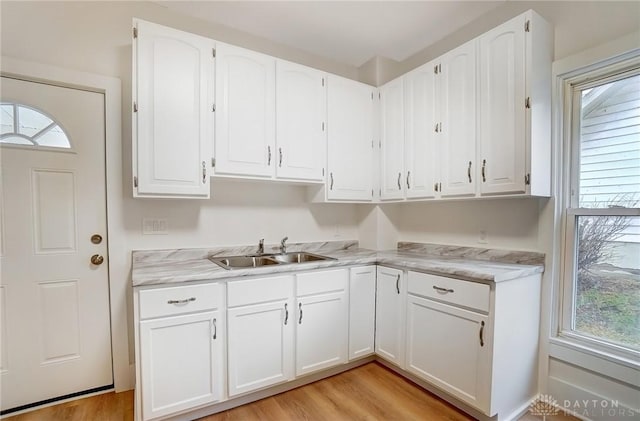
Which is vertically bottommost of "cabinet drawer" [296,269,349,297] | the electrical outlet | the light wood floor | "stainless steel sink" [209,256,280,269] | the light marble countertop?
the light wood floor

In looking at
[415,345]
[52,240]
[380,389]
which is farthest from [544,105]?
[52,240]

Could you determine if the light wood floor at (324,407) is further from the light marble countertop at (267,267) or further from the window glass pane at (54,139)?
the window glass pane at (54,139)

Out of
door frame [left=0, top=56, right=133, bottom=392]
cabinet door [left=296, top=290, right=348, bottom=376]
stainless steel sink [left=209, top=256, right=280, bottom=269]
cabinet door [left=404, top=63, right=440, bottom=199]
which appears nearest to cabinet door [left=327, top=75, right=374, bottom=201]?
cabinet door [left=404, top=63, right=440, bottom=199]

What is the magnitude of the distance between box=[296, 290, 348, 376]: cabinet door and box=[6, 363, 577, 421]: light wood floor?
17cm

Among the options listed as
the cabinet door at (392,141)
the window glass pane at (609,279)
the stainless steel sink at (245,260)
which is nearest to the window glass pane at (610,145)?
the window glass pane at (609,279)

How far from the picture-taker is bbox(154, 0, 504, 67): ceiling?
7.02 feet

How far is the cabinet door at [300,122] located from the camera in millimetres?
2277

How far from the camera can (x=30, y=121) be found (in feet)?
6.04

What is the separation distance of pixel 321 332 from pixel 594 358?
1626 millimetres

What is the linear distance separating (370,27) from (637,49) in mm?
1637

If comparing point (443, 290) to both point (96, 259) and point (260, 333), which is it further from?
point (96, 259)


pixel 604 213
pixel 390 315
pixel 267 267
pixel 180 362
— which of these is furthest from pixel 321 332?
pixel 604 213

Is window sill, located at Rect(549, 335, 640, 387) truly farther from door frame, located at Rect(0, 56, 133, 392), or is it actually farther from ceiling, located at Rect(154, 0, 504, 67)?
door frame, located at Rect(0, 56, 133, 392)

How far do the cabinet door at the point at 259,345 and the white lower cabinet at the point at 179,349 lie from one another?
8 cm
